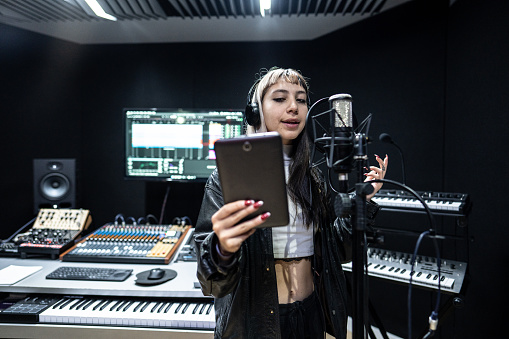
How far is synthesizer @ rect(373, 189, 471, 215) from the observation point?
169cm

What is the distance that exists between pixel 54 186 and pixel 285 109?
78.5 inches

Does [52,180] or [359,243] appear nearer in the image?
[359,243]

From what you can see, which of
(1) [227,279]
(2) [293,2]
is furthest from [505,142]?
(1) [227,279]

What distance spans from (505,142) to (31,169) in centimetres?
339

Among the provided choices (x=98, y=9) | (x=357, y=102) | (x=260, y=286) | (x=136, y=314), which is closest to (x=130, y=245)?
(x=136, y=314)

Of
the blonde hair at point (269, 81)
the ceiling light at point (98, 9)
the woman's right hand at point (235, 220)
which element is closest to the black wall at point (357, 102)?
the ceiling light at point (98, 9)

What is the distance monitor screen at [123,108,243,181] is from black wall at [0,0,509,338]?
0.32 m

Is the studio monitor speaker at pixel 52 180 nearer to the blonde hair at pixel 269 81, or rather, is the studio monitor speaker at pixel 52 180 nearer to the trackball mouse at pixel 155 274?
the trackball mouse at pixel 155 274

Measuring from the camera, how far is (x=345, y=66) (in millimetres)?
2637

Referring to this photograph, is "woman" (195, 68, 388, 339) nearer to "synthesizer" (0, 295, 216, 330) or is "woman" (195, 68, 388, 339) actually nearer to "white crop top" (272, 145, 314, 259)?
"white crop top" (272, 145, 314, 259)

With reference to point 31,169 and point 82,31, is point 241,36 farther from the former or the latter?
point 31,169

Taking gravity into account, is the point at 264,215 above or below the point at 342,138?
below

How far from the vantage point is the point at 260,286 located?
117 centimetres

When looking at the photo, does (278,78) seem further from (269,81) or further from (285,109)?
(285,109)
